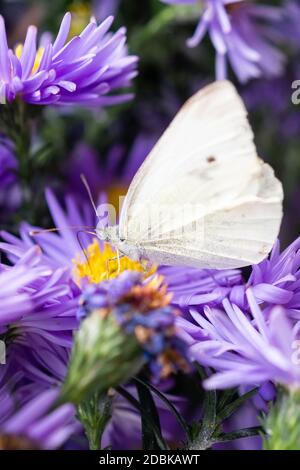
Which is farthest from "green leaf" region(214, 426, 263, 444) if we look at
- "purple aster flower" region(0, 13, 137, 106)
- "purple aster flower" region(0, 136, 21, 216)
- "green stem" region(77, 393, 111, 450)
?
"purple aster flower" region(0, 136, 21, 216)

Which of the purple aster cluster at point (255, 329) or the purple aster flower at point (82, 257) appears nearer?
the purple aster cluster at point (255, 329)

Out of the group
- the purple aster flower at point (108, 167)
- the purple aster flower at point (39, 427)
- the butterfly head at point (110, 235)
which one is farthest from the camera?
the purple aster flower at point (108, 167)

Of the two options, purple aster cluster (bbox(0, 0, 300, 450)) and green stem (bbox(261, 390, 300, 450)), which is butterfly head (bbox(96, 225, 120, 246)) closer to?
purple aster cluster (bbox(0, 0, 300, 450))

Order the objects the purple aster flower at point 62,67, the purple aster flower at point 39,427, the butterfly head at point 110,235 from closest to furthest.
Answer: the purple aster flower at point 39,427, the purple aster flower at point 62,67, the butterfly head at point 110,235

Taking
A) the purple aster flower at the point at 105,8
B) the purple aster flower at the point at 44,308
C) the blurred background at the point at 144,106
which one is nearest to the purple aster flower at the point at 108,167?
the blurred background at the point at 144,106

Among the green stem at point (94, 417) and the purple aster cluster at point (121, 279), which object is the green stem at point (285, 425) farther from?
the green stem at point (94, 417)

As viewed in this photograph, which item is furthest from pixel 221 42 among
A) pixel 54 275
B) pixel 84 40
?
pixel 54 275

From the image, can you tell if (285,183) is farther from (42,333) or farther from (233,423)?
(42,333)
